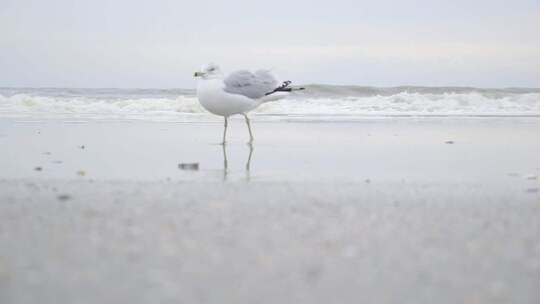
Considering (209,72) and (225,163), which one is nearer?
(225,163)

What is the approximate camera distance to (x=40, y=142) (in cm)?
800

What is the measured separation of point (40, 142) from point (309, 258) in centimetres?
613

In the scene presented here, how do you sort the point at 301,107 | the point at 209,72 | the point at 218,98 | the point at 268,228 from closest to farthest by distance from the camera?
the point at 268,228 < the point at 218,98 < the point at 209,72 < the point at 301,107

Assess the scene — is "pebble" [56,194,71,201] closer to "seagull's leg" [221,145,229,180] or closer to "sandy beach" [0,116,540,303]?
"sandy beach" [0,116,540,303]

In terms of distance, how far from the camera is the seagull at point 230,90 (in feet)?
28.7

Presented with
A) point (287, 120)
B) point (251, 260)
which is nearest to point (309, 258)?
point (251, 260)

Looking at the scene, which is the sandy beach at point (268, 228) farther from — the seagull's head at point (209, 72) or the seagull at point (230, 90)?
the seagull's head at point (209, 72)

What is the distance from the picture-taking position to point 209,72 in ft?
29.5

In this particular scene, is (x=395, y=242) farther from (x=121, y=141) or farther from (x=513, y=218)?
(x=121, y=141)

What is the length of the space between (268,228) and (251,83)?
6.30m

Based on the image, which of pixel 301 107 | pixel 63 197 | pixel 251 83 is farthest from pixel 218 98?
pixel 301 107

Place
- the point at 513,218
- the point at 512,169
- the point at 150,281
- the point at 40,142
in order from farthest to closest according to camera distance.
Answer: the point at 40,142
the point at 512,169
the point at 513,218
the point at 150,281

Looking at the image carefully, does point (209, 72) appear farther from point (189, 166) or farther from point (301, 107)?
point (301, 107)

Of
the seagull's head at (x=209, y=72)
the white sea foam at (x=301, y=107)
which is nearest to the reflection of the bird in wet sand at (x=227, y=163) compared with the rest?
the seagull's head at (x=209, y=72)
